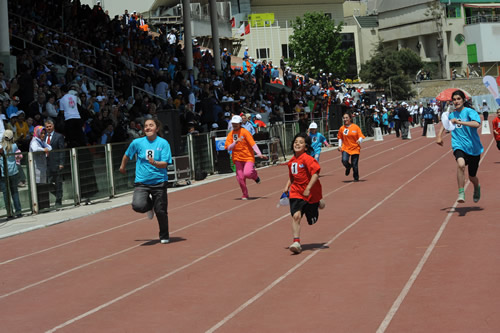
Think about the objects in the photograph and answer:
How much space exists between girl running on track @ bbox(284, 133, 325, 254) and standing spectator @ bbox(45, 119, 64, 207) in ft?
30.8

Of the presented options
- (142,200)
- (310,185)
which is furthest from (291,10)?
(310,185)

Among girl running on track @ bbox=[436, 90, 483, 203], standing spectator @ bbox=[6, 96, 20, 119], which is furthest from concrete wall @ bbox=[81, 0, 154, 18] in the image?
girl running on track @ bbox=[436, 90, 483, 203]

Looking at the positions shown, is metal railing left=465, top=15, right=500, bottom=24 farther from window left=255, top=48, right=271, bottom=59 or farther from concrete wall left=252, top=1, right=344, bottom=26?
window left=255, top=48, right=271, bottom=59

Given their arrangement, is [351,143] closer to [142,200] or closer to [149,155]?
[149,155]

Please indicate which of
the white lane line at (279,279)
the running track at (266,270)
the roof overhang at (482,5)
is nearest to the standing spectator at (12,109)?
the running track at (266,270)

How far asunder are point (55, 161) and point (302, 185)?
9734 millimetres

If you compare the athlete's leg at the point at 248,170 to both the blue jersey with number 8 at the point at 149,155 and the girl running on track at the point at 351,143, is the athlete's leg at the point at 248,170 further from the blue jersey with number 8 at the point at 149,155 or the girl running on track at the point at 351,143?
the blue jersey with number 8 at the point at 149,155

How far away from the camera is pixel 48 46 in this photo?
1072 inches

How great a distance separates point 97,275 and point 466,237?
5.15m

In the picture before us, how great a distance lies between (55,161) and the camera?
20.0 meters

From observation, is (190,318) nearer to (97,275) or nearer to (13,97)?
(97,275)

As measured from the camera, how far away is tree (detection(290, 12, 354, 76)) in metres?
94.1

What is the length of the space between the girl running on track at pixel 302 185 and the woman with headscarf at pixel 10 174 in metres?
8.56

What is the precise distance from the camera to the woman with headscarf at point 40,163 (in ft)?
63.5
